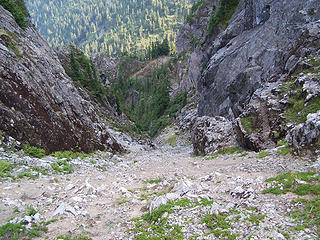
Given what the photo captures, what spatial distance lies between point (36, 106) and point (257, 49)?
26807 millimetres

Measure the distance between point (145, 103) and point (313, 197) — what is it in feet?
346

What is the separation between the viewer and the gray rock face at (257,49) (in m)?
23.5

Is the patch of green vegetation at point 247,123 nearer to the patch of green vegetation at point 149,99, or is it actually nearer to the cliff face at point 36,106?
the cliff face at point 36,106

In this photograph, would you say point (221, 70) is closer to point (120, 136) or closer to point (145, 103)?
point (120, 136)

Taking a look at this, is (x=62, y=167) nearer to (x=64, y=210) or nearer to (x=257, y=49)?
(x=64, y=210)

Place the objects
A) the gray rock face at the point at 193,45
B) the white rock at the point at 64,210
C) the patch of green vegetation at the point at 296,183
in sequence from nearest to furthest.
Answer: the patch of green vegetation at the point at 296,183 < the white rock at the point at 64,210 < the gray rock face at the point at 193,45

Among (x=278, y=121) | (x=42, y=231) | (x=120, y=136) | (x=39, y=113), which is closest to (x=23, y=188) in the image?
(x=42, y=231)

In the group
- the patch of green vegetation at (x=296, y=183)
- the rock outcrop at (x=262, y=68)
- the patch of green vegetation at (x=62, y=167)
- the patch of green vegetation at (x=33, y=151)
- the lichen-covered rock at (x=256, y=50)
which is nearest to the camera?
the patch of green vegetation at (x=296, y=183)

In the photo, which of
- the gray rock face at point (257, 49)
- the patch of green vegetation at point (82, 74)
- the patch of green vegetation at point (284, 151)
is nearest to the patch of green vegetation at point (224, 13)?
the gray rock face at point (257, 49)

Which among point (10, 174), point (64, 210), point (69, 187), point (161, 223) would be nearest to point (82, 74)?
point (10, 174)

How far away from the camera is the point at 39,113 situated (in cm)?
1709

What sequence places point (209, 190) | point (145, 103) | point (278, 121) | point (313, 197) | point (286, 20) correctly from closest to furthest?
point (313, 197) → point (209, 190) → point (278, 121) → point (286, 20) → point (145, 103)

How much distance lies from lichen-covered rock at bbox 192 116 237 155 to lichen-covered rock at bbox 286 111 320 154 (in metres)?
9.59

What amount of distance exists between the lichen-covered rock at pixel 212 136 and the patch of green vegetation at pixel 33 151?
16552mm
